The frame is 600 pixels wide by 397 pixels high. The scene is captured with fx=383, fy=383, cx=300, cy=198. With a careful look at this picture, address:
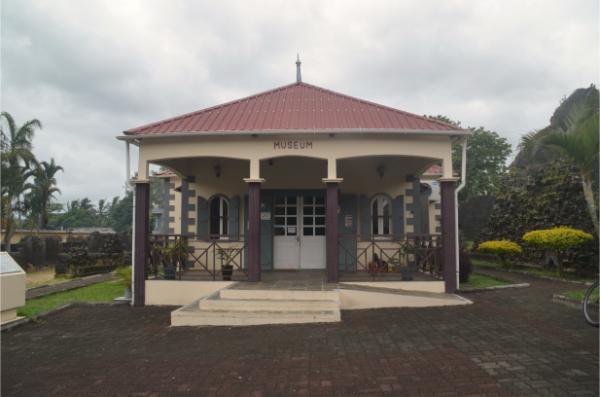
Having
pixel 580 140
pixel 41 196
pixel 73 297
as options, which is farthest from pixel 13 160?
pixel 580 140

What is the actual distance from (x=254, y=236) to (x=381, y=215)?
4.16 meters

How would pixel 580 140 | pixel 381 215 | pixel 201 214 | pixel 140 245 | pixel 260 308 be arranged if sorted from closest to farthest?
1. pixel 260 308
2. pixel 140 245
3. pixel 580 140
4. pixel 201 214
5. pixel 381 215

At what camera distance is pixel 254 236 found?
26.2 ft

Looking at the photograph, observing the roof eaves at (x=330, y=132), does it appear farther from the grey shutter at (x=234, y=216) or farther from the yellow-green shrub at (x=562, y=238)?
the yellow-green shrub at (x=562, y=238)

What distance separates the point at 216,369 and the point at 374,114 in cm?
650

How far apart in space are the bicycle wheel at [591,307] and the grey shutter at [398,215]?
14.4ft

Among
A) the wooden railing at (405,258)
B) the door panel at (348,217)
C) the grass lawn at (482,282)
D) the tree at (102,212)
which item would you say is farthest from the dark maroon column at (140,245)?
the tree at (102,212)

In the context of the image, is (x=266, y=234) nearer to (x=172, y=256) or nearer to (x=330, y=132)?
(x=172, y=256)

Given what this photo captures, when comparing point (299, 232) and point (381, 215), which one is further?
point (381, 215)

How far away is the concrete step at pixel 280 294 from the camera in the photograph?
6906mm

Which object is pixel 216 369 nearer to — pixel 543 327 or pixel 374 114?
pixel 543 327

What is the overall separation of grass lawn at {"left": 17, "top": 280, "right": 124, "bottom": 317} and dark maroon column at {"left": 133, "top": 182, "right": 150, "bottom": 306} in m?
1.16

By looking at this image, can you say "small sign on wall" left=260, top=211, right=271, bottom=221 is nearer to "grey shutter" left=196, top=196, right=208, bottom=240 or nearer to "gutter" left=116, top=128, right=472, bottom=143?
"grey shutter" left=196, top=196, right=208, bottom=240

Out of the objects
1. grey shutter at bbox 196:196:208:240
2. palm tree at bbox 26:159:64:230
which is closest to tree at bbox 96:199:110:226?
palm tree at bbox 26:159:64:230
